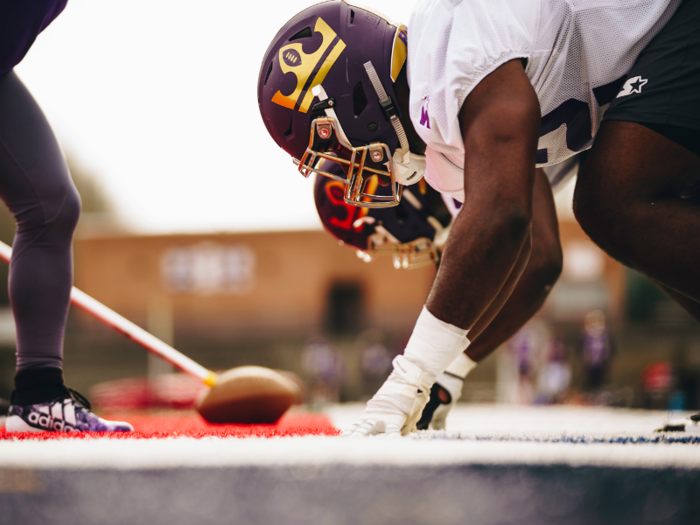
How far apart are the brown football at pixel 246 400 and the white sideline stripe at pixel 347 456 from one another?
1763 millimetres

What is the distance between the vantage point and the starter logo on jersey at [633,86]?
5.39 ft

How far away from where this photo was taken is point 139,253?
34.0 meters

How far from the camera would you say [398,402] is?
1553 millimetres

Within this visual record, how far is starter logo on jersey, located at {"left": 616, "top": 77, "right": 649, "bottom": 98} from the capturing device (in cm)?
164

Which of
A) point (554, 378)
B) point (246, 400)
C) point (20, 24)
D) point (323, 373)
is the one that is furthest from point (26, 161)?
point (323, 373)

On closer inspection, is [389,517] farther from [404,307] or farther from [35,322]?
[404,307]

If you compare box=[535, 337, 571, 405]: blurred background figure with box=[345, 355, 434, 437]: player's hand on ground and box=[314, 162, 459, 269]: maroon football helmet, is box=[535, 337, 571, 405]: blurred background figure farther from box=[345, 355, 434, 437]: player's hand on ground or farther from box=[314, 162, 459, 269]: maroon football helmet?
box=[345, 355, 434, 437]: player's hand on ground

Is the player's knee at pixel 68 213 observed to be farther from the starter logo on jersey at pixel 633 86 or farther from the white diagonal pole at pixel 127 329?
the starter logo on jersey at pixel 633 86

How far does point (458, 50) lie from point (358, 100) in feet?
1.44

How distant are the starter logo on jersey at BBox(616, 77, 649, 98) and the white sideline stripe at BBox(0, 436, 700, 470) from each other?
973 millimetres

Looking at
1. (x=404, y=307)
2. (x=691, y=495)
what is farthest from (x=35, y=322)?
(x=404, y=307)

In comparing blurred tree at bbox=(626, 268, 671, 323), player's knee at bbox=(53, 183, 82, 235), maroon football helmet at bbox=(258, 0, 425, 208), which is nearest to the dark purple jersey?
player's knee at bbox=(53, 183, 82, 235)

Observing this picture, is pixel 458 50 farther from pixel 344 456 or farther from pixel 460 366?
pixel 460 366

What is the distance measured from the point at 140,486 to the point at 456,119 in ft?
3.85
